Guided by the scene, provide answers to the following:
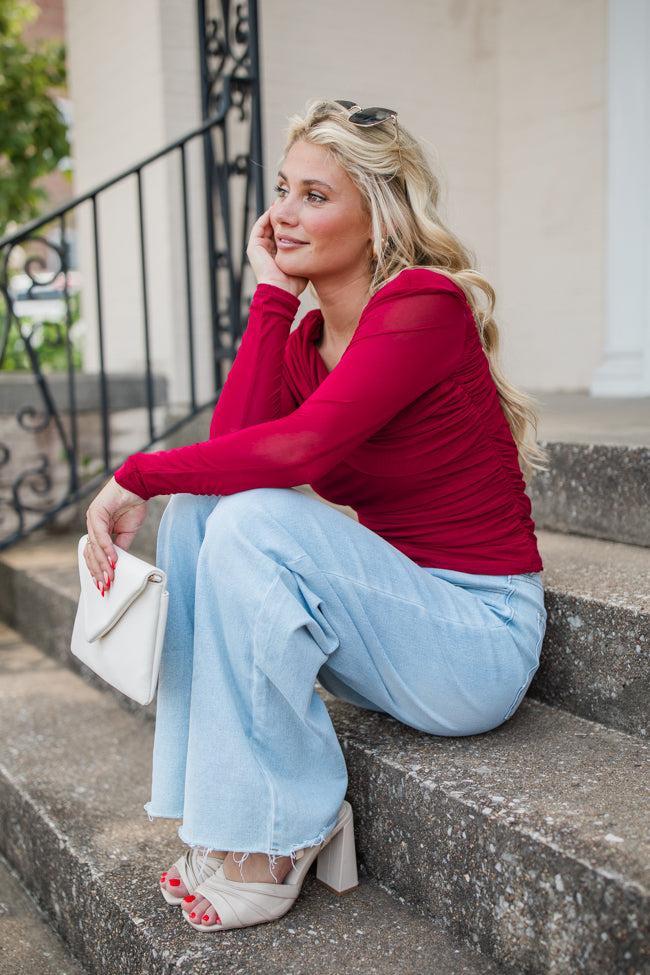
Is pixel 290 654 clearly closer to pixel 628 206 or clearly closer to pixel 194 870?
pixel 194 870

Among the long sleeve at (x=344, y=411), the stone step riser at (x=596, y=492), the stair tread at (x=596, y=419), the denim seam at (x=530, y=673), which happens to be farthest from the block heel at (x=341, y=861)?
the stair tread at (x=596, y=419)

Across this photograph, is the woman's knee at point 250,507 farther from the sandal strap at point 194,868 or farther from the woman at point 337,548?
the sandal strap at point 194,868

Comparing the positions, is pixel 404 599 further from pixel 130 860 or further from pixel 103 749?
pixel 103 749

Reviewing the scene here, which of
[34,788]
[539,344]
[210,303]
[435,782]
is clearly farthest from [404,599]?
[539,344]

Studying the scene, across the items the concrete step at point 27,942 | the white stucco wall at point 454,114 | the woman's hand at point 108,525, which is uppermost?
the white stucco wall at point 454,114

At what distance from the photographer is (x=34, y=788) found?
2061 mm

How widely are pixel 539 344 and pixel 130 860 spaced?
9.90 ft

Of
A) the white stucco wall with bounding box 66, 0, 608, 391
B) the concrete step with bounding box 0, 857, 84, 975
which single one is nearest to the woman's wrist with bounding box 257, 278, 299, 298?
the concrete step with bounding box 0, 857, 84, 975

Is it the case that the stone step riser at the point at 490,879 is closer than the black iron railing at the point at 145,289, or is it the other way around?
the stone step riser at the point at 490,879

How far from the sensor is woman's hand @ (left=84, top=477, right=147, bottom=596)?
1.59 m

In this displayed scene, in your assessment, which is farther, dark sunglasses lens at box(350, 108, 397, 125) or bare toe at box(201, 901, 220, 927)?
dark sunglasses lens at box(350, 108, 397, 125)

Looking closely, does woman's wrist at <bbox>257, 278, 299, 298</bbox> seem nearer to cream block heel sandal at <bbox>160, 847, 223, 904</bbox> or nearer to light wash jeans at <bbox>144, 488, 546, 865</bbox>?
light wash jeans at <bbox>144, 488, 546, 865</bbox>

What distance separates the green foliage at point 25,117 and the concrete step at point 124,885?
3.92 metres

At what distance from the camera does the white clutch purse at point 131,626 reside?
4.96 feet
